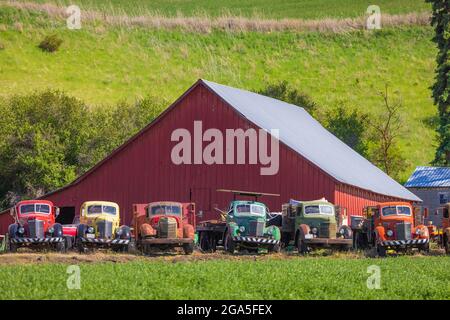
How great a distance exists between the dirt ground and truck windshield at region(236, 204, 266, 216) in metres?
1.72

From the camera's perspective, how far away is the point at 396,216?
37.0 m

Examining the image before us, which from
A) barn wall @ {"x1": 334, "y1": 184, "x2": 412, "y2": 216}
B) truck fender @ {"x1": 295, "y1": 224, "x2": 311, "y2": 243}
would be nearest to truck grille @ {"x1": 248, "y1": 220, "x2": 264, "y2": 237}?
truck fender @ {"x1": 295, "y1": 224, "x2": 311, "y2": 243}

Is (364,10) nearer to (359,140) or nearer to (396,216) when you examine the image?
(359,140)

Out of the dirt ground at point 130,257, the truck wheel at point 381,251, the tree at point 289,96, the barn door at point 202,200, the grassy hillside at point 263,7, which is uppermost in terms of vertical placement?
the grassy hillside at point 263,7

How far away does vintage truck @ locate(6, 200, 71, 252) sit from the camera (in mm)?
34844

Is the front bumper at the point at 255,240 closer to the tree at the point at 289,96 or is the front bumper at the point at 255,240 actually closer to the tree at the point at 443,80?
the tree at the point at 443,80

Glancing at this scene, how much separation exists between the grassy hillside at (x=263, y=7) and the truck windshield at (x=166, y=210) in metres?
67.2

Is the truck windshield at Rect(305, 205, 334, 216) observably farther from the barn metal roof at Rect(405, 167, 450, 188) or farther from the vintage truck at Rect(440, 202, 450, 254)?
the barn metal roof at Rect(405, 167, 450, 188)

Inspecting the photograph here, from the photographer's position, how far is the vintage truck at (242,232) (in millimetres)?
35438

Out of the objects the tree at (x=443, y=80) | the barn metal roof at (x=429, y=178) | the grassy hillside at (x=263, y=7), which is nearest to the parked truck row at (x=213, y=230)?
the tree at (x=443, y=80)

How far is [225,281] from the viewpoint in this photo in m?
23.2

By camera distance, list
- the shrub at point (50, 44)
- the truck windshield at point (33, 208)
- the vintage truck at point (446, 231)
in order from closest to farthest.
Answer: the vintage truck at point (446, 231), the truck windshield at point (33, 208), the shrub at point (50, 44)

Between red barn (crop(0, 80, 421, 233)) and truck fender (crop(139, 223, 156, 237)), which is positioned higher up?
red barn (crop(0, 80, 421, 233))

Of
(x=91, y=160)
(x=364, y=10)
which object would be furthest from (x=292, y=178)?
(x=364, y=10)
